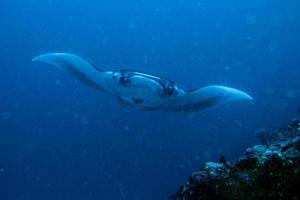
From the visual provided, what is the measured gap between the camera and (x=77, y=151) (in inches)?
1345

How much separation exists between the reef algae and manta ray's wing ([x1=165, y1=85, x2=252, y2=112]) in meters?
1.39

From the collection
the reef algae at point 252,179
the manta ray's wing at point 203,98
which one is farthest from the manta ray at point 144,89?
the reef algae at point 252,179

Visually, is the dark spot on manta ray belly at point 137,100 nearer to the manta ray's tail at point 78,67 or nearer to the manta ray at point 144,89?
the manta ray at point 144,89

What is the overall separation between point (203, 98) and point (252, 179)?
9.08ft

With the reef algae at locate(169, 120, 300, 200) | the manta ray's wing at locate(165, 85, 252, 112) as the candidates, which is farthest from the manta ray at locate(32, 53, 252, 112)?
the reef algae at locate(169, 120, 300, 200)

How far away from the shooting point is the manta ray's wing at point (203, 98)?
17.7ft

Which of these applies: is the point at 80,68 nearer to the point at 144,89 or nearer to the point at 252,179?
the point at 144,89

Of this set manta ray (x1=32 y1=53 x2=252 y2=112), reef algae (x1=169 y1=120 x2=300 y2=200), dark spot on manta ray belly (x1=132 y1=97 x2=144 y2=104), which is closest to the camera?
reef algae (x1=169 y1=120 x2=300 y2=200)

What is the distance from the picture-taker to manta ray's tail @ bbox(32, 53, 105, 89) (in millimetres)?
6086

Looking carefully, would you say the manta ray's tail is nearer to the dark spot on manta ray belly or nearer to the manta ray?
the manta ray

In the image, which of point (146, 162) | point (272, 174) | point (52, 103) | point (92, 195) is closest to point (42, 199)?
point (92, 195)

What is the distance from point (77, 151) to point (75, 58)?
29.4 metres

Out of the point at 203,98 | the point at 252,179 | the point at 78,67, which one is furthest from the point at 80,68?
the point at 252,179

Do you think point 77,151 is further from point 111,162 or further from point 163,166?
point 163,166
